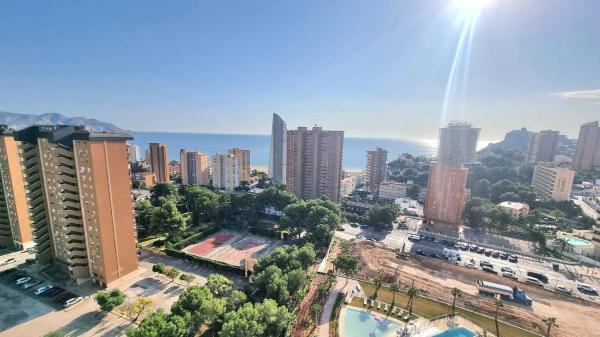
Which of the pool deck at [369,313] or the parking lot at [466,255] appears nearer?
the pool deck at [369,313]

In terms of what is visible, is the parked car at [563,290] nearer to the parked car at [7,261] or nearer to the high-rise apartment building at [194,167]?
the parked car at [7,261]

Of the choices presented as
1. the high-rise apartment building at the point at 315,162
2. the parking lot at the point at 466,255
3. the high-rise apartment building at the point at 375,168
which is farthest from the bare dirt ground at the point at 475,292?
the high-rise apartment building at the point at 375,168

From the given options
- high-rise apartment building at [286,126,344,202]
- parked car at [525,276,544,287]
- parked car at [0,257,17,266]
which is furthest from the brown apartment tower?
parked car at [525,276,544,287]

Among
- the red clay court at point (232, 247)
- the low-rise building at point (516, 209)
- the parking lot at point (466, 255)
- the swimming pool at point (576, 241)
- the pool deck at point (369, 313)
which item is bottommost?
the parking lot at point (466, 255)

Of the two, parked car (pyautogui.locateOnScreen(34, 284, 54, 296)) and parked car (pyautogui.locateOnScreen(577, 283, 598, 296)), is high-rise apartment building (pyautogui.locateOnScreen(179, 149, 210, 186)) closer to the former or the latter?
parked car (pyautogui.locateOnScreen(34, 284, 54, 296))

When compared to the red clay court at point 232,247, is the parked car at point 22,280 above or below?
above
